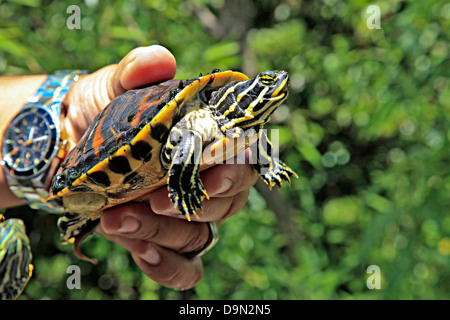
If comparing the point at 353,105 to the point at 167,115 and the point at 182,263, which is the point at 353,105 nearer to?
the point at 182,263

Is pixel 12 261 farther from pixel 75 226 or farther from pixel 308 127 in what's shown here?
pixel 308 127

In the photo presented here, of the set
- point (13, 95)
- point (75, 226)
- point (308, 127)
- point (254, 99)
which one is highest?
point (308, 127)

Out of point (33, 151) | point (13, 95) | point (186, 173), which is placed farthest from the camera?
point (13, 95)

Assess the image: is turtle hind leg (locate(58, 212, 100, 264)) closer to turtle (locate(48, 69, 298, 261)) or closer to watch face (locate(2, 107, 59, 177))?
turtle (locate(48, 69, 298, 261))

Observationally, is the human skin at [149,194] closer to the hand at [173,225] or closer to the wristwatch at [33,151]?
the hand at [173,225]

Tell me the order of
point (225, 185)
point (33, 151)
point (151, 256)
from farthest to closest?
point (151, 256) → point (33, 151) → point (225, 185)

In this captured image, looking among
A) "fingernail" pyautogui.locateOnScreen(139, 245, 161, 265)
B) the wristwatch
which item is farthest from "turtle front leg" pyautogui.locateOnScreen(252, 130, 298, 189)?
the wristwatch

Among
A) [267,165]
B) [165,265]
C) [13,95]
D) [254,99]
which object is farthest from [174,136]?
[13,95]
